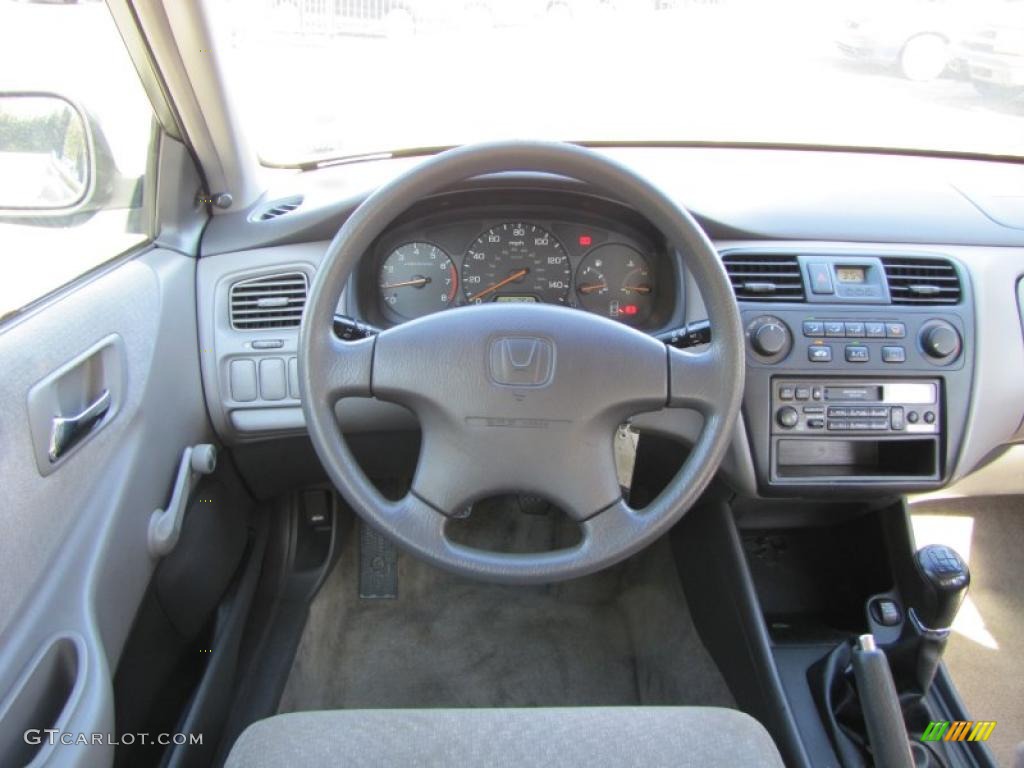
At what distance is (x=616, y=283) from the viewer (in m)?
1.76

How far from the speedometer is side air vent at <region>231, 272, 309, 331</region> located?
1.17ft

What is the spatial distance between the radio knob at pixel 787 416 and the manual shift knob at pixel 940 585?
349 mm

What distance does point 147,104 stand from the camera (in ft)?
5.50

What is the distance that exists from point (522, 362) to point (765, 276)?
2.22 ft

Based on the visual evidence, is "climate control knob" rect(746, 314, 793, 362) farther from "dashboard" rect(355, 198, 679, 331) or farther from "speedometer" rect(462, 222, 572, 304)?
"speedometer" rect(462, 222, 572, 304)

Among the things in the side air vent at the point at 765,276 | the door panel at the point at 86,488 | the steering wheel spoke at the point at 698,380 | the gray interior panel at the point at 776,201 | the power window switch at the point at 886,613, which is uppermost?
the gray interior panel at the point at 776,201

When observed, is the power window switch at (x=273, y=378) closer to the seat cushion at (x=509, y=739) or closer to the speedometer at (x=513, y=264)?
the speedometer at (x=513, y=264)

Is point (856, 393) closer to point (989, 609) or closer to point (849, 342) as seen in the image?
point (849, 342)

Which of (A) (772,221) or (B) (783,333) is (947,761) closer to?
(B) (783,333)

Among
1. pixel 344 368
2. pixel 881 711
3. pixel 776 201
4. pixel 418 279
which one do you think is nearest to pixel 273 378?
pixel 418 279

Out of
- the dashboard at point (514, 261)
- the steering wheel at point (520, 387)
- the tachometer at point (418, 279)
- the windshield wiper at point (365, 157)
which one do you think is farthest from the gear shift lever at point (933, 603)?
the windshield wiper at point (365, 157)

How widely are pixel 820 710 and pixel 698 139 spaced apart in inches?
55.0

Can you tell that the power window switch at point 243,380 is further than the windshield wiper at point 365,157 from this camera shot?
No

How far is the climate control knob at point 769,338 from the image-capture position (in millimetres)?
1615
